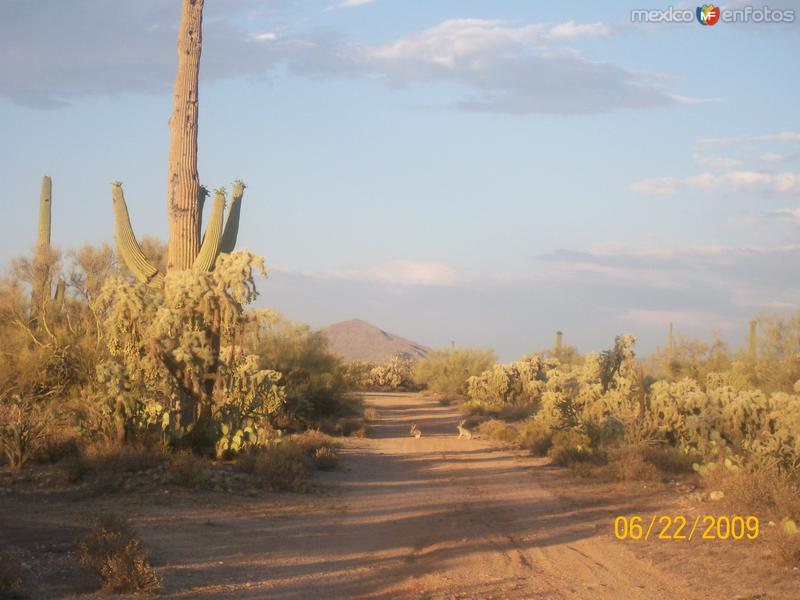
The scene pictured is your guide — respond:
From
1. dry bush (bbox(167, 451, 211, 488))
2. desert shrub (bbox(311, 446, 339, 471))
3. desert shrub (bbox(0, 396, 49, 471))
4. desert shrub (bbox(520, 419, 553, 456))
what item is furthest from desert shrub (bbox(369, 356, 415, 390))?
dry bush (bbox(167, 451, 211, 488))

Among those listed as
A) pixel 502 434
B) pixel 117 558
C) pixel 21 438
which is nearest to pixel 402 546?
pixel 117 558

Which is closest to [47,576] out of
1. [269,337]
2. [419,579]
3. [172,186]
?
[419,579]

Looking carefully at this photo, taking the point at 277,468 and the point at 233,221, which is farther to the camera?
the point at 233,221

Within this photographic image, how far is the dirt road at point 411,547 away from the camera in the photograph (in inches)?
309

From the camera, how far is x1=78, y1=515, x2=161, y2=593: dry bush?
7.06 metres

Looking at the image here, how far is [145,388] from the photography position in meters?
13.9

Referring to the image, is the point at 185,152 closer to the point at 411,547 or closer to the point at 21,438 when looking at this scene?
the point at 21,438

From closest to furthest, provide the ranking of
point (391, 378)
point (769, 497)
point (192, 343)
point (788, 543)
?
point (788, 543)
point (769, 497)
point (192, 343)
point (391, 378)

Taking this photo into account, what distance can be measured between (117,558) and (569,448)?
497 inches

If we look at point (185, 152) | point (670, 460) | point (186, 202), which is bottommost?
point (670, 460)

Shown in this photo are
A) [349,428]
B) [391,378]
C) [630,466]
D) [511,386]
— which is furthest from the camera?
[391,378]

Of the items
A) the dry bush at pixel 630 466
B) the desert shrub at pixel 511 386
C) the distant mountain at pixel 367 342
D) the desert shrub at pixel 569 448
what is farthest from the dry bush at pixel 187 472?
the distant mountain at pixel 367 342

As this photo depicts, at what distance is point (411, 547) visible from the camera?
31.3ft

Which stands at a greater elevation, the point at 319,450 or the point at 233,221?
the point at 233,221
